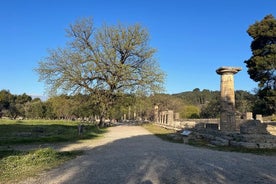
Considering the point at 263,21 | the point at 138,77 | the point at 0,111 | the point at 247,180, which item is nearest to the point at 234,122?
the point at 247,180

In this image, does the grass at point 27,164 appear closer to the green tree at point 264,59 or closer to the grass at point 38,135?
the grass at point 38,135

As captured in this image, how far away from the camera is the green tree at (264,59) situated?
119ft

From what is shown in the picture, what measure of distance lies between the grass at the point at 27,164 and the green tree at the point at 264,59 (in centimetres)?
3183

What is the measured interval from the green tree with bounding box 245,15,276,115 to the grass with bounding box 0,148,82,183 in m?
31.8

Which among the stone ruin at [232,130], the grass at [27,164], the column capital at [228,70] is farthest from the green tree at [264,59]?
the grass at [27,164]

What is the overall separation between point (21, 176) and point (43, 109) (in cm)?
8035

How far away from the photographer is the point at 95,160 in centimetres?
Answer: 971

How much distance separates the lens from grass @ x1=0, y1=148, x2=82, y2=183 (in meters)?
7.36

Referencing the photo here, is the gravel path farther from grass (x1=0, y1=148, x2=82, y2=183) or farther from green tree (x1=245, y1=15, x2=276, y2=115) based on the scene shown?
green tree (x1=245, y1=15, x2=276, y2=115)

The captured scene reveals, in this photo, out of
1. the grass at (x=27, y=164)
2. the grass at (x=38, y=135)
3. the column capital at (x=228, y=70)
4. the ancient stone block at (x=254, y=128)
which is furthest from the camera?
the column capital at (x=228, y=70)

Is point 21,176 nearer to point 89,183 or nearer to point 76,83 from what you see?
point 89,183

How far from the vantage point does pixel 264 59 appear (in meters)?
36.4

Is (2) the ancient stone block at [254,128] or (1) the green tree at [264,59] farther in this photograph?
(1) the green tree at [264,59]

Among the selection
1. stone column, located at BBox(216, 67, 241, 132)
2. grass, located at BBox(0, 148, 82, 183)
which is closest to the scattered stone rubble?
stone column, located at BBox(216, 67, 241, 132)
